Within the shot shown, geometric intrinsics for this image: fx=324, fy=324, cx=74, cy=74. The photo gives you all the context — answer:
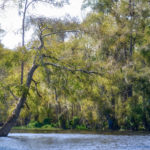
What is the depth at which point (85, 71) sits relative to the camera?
20391 millimetres

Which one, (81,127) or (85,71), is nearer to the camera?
(85,71)

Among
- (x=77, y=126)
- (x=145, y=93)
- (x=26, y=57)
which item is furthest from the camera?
(x=77, y=126)

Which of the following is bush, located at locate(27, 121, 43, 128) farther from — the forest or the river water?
the river water

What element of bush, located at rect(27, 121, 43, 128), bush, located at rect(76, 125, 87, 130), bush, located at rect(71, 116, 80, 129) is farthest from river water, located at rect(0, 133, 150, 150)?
bush, located at rect(27, 121, 43, 128)

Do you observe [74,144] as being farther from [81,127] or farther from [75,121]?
[75,121]

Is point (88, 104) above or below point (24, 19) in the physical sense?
below

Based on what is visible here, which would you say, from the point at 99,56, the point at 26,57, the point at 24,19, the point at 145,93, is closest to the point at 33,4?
the point at 24,19

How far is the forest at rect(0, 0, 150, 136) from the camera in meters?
20.6

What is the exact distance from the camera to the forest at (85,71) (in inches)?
811

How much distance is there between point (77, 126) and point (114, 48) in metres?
9.55

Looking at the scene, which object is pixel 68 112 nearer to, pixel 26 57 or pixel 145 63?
pixel 145 63

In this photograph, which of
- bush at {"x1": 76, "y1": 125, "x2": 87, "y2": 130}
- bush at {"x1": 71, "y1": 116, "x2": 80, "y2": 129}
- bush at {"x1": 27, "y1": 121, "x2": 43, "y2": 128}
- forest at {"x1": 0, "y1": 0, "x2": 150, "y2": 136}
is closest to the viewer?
forest at {"x1": 0, "y1": 0, "x2": 150, "y2": 136}

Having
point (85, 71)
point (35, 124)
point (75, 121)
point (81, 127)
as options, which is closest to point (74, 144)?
point (85, 71)

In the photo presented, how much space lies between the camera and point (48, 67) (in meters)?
21.6
